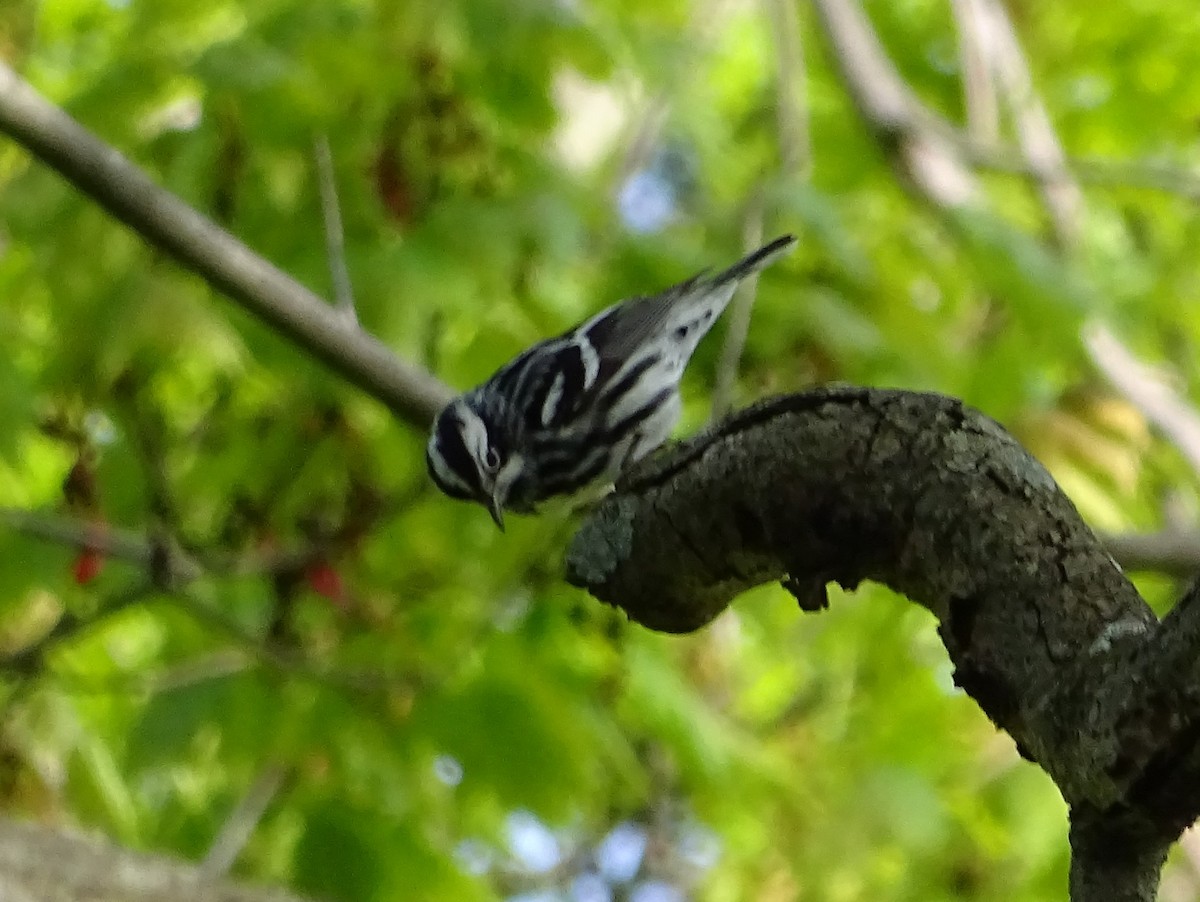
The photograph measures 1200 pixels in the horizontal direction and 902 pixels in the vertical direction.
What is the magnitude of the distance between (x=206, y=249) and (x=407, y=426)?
1.90ft

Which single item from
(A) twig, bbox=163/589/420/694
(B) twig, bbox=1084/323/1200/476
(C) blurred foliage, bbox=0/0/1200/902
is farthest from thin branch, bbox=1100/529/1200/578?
(A) twig, bbox=163/589/420/694

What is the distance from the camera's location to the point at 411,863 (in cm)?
276

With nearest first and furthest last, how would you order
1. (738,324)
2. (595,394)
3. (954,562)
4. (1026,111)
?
(954,562) < (738,324) < (595,394) < (1026,111)

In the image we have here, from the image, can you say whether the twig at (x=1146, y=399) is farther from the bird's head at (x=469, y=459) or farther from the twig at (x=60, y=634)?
the twig at (x=60, y=634)

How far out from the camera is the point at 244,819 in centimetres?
296

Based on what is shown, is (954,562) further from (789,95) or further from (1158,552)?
(789,95)

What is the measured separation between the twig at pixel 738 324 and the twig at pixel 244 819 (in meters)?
1.31

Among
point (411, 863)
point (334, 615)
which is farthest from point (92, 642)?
point (411, 863)

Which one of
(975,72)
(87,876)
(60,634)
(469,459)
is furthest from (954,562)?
(975,72)

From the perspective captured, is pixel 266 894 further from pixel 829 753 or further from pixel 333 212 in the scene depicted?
pixel 829 753

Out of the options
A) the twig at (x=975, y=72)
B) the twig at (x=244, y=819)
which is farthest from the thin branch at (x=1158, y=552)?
the twig at (x=244, y=819)

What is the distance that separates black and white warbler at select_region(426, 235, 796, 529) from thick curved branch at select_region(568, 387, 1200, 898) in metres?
1.10

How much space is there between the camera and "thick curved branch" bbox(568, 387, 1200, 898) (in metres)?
0.98

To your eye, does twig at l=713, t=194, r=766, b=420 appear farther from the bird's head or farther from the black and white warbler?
the bird's head
